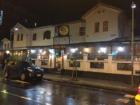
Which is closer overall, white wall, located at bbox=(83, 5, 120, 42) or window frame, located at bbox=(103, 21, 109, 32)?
white wall, located at bbox=(83, 5, 120, 42)

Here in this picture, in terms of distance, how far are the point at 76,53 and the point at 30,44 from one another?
14403mm

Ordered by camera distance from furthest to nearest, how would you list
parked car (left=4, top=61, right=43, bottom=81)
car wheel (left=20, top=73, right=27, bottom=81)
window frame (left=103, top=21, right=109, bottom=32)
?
window frame (left=103, top=21, right=109, bottom=32) < parked car (left=4, top=61, right=43, bottom=81) < car wheel (left=20, top=73, right=27, bottom=81)

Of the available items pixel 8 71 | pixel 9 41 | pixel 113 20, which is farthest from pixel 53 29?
pixel 9 41

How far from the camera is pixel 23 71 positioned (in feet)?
76.3

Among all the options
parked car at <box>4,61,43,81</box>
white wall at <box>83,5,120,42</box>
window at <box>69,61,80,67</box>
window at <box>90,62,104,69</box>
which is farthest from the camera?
white wall at <box>83,5,120,42</box>

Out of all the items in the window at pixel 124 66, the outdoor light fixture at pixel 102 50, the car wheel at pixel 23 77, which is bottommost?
the car wheel at pixel 23 77

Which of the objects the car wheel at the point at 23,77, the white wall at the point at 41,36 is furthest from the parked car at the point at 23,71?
the white wall at the point at 41,36

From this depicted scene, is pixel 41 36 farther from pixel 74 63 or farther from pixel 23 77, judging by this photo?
pixel 23 77

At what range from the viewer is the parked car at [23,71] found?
2308 centimetres

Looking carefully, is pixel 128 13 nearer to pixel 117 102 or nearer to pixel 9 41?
pixel 117 102

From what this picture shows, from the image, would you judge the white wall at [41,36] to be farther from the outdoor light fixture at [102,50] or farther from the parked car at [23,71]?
the parked car at [23,71]

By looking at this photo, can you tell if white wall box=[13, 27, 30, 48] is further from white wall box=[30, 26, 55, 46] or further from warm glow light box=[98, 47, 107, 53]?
warm glow light box=[98, 47, 107, 53]

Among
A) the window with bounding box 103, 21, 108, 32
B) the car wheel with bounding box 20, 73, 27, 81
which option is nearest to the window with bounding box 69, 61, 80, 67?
the window with bounding box 103, 21, 108, 32

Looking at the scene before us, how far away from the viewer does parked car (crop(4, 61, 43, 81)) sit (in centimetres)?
2308
